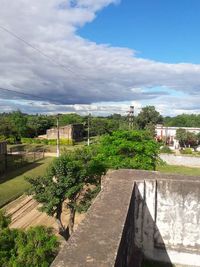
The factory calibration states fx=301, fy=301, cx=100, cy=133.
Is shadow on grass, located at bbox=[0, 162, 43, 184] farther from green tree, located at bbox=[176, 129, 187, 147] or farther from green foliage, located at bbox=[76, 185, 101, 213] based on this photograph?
green tree, located at bbox=[176, 129, 187, 147]

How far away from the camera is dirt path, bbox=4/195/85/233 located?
A: 15.3 m

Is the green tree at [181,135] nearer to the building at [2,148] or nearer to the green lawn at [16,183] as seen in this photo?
the green lawn at [16,183]

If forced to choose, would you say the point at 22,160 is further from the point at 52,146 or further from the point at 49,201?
the point at 49,201

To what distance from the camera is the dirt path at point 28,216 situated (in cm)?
1532

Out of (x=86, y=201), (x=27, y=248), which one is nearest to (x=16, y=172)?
(x=86, y=201)

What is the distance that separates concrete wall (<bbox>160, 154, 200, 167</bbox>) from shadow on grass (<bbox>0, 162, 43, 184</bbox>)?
1522 cm

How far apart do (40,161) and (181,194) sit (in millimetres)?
26804

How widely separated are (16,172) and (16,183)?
4181mm

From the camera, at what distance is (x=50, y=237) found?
754cm

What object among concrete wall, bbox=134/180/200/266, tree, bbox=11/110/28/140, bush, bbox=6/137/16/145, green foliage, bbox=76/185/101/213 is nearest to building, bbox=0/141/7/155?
green foliage, bbox=76/185/101/213

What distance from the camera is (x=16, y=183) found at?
2361cm

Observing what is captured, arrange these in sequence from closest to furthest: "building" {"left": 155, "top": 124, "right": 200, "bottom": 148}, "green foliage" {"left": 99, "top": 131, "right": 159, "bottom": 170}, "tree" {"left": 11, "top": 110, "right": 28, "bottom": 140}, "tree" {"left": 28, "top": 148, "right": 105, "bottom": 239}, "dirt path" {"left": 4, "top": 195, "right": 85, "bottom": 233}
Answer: "tree" {"left": 28, "top": 148, "right": 105, "bottom": 239}, "dirt path" {"left": 4, "top": 195, "right": 85, "bottom": 233}, "green foliage" {"left": 99, "top": 131, "right": 159, "bottom": 170}, "tree" {"left": 11, "top": 110, "right": 28, "bottom": 140}, "building" {"left": 155, "top": 124, "right": 200, "bottom": 148}

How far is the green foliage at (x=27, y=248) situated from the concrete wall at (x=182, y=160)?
30.0 m

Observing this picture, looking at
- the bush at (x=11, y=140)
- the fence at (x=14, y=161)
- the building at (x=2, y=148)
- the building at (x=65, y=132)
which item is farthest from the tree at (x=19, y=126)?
the building at (x=2, y=148)
